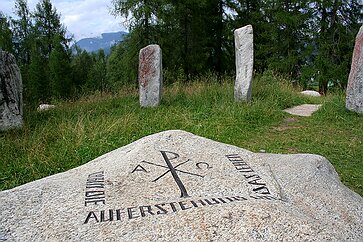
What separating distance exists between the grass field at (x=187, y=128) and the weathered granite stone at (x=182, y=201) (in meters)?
1.86

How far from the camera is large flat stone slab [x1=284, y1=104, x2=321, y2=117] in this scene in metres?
8.18

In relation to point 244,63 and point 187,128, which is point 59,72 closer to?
point 244,63

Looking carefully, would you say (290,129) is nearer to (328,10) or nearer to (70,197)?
(70,197)

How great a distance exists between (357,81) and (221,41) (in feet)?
35.6

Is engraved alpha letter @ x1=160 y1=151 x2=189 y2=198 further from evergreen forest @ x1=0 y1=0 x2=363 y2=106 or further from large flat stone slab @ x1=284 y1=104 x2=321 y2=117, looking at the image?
evergreen forest @ x1=0 y1=0 x2=363 y2=106

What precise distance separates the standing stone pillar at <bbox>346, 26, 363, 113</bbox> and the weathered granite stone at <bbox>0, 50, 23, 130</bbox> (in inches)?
239

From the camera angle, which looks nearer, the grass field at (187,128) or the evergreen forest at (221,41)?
the grass field at (187,128)

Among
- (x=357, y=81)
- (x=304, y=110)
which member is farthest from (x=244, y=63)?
(x=357, y=81)

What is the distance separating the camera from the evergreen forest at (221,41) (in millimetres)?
15023

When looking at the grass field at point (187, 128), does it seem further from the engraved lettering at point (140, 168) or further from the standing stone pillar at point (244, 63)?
the engraved lettering at point (140, 168)

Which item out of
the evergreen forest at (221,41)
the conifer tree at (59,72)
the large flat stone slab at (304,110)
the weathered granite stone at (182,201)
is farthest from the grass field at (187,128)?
the conifer tree at (59,72)

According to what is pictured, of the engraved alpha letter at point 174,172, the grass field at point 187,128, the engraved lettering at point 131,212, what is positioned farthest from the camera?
the grass field at point 187,128

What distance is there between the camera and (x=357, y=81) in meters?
7.33

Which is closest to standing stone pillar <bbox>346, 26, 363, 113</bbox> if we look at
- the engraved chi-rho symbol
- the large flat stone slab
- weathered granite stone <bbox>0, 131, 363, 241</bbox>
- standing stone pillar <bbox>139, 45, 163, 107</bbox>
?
the large flat stone slab
